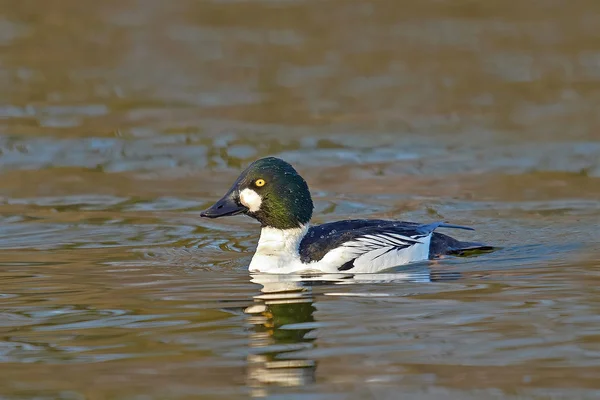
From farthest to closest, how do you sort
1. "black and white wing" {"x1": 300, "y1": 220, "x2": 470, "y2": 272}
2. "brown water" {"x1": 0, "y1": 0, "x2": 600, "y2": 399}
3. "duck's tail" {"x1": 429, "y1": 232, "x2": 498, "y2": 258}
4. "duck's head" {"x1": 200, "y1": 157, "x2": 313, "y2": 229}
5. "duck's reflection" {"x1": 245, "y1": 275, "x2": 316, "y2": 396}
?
"duck's tail" {"x1": 429, "y1": 232, "x2": 498, "y2": 258} → "duck's head" {"x1": 200, "y1": 157, "x2": 313, "y2": 229} → "black and white wing" {"x1": 300, "y1": 220, "x2": 470, "y2": 272} → "brown water" {"x1": 0, "y1": 0, "x2": 600, "y2": 399} → "duck's reflection" {"x1": 245, "y1": 275, "x2": 316, "y2": 396}

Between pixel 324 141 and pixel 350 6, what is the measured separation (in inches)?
267

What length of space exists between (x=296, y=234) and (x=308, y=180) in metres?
3.77

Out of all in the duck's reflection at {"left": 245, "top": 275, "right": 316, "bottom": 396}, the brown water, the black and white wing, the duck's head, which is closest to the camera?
the duck's reflection at {"left": 245, "top": 275, "right": 316, "bottom": 396}

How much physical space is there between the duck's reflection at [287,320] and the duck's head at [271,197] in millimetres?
Answer: 499

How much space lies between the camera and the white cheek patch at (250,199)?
9.66 m

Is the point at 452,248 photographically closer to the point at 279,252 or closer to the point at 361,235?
the point at 361,235

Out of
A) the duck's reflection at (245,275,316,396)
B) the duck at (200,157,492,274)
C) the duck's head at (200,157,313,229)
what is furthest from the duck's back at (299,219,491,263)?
the duck's reflection at (245,275,316,396)

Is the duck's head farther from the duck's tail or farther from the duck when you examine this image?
the duck's tail

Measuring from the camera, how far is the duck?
31.3 feet

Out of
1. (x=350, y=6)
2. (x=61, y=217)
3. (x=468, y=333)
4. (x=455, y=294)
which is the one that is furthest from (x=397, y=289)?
(x=350, y=6)

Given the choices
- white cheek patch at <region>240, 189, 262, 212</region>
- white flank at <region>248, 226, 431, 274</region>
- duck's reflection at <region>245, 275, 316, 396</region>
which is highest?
white cheek patch at <region>240, 189, 262, 212</region>

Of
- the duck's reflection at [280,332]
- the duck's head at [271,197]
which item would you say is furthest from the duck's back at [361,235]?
the duck's reflection at [280,332]

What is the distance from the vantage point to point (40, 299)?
8.73 meters

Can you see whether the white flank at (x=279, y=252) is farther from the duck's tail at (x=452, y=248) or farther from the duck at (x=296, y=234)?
the duck's tail at (x=452, y=248)
